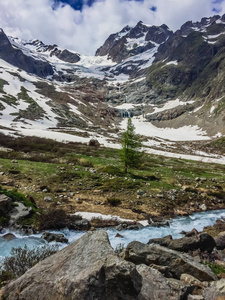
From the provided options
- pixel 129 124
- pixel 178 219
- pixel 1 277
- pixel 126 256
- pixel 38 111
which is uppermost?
pixel 38 111

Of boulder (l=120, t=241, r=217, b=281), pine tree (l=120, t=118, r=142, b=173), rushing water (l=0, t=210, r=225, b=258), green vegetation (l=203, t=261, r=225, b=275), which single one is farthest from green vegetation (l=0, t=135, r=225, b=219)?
green vegetation (l=203, t=261, r=225, b=275)

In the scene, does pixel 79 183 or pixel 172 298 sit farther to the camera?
pixel 79 183

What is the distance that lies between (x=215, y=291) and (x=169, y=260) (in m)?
2.30

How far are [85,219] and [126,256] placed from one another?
318 inches

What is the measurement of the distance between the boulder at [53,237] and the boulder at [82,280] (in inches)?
266

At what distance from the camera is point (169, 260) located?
8.00 meters

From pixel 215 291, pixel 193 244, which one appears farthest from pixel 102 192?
pixel 215 291

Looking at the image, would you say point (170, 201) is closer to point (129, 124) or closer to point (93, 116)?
point (129, 124)

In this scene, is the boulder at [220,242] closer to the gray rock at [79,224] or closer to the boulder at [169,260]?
the boulder at [169,260]

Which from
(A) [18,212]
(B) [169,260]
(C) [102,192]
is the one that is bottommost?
(C) [102,192]

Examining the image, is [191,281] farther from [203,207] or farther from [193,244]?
[203,207]

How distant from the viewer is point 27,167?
28.5 m

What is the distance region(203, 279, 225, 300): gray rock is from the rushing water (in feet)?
24.3

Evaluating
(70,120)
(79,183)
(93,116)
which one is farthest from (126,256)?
(93,116)
